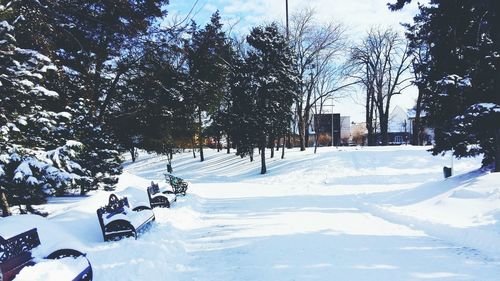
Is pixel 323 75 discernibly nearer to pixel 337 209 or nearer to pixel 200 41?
pixel 337 209

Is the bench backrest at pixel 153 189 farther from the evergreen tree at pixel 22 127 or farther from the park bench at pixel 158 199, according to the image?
the evergreen tree at pixel 22 127

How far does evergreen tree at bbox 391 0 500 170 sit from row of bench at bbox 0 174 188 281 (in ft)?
31.9

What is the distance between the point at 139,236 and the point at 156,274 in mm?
2773

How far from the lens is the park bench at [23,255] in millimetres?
5109

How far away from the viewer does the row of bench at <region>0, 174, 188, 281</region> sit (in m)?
5.26

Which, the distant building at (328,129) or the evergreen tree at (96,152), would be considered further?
the distant building at (328,129)

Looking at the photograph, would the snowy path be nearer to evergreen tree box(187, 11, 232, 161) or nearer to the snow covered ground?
the snow covered ground

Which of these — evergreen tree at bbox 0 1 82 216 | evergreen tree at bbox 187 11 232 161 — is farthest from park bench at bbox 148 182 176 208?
evergreen tree at bbox 187 11 232 161

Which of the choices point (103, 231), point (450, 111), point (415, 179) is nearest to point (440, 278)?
point (103, 231)

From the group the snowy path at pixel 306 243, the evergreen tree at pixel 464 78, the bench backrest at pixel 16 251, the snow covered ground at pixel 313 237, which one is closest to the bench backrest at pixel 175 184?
the snowy path at pixel 306 243

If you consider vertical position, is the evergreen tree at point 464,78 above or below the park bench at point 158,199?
above

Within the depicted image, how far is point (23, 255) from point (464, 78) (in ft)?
46.8

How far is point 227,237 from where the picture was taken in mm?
9508

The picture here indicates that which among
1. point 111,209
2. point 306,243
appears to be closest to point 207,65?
point 111,209
